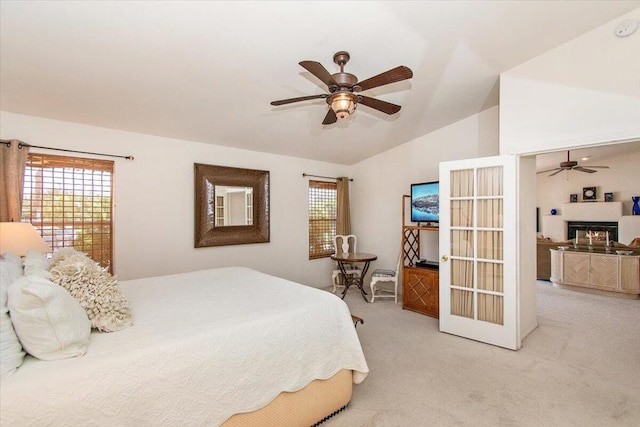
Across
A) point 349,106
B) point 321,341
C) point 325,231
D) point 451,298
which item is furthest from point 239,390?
point 325,231

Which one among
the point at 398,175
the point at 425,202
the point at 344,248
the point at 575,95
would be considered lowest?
the point at 344,248

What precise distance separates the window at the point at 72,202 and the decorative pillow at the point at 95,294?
1804mm

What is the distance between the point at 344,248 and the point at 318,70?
147 inches

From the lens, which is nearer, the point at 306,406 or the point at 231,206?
the point at 306,406

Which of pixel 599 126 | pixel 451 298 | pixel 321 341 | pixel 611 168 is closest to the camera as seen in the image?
pixel 321 341

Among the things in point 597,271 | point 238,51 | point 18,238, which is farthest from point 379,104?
point 597,271

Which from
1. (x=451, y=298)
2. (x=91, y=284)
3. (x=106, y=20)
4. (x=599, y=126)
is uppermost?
(x=106, y=20)

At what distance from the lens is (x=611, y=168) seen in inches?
270

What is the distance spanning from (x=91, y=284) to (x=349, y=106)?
1.98 metres

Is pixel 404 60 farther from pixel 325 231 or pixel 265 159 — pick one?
pixel 325 231

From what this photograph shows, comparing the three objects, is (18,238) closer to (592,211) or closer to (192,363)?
(192,363)

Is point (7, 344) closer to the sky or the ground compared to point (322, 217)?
closer to the ground

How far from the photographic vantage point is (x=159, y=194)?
382 centimetres

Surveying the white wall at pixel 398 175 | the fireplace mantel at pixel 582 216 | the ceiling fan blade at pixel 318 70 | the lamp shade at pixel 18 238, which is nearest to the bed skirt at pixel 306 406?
the ceiling fan blade at pixel 318 70
